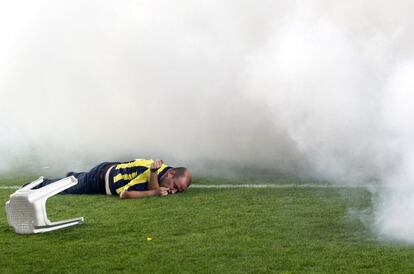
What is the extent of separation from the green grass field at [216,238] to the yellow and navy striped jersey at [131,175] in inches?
13.3

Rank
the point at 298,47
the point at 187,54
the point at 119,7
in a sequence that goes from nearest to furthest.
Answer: the point at 298,47
the point at 187,54
the point at 119,7

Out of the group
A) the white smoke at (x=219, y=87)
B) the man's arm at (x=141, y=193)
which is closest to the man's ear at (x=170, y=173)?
the man's arm at (x=141, y=193)

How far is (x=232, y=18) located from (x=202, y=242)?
4.67 meters

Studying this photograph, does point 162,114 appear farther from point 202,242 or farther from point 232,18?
point 202,242

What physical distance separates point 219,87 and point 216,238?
13.5ft

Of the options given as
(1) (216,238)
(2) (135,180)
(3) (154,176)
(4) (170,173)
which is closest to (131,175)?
(2) (135,180)

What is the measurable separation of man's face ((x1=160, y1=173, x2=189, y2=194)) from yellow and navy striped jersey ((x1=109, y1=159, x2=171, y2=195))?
77 millimetres

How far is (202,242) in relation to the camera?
20.4 feet

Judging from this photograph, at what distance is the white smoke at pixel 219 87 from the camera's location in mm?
8477

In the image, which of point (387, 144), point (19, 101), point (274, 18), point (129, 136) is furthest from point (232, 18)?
point (19, 101)

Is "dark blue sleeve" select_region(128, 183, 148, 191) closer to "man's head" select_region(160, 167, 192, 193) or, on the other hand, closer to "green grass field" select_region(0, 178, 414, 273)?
"man's head" select_region(160, 167, 192, 193)

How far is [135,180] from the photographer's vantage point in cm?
866

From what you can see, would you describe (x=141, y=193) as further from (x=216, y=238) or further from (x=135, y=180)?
(x=216, y=238)

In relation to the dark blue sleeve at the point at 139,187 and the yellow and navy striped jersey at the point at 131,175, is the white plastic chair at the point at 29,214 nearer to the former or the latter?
the dark blue sleeve at the point at 139,187
